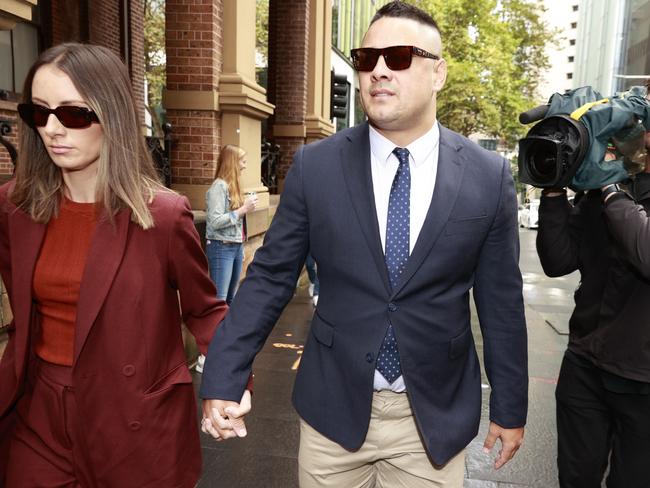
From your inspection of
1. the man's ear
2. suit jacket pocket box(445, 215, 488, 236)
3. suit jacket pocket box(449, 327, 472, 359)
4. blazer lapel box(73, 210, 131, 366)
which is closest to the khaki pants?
suit jacket pocket box(449, 327, 472, 359)

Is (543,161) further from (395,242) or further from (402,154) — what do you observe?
(395,242)

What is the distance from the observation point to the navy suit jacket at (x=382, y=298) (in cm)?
217

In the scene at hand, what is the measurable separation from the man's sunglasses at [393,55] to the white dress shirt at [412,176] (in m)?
0.24

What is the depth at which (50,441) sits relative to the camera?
6.90ft

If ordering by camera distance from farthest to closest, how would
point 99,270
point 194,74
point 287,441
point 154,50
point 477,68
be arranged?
point 477,68 → point 154,50 → point 194,74 → point 287,441 → point 99,270

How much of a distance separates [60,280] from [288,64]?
1150cm

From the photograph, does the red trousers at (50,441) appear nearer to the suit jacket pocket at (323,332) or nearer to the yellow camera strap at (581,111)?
the suit jacket pocket at (323,332)

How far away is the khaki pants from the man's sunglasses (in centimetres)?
111

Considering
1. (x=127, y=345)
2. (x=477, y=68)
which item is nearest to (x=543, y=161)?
(x=127, y=345)

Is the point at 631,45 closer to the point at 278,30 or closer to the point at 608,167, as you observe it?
the point at 278,30

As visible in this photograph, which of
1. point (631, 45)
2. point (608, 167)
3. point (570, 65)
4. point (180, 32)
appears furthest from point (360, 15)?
point (570, 65)

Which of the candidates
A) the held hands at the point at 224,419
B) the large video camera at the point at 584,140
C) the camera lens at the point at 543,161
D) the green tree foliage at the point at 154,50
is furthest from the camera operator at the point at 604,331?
the green tree foliage at the point at 154,50

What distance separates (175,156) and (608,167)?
6.23 metres

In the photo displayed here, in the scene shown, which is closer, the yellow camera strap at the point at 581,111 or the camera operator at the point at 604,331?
the yellow camera strap at the point at 581,111
